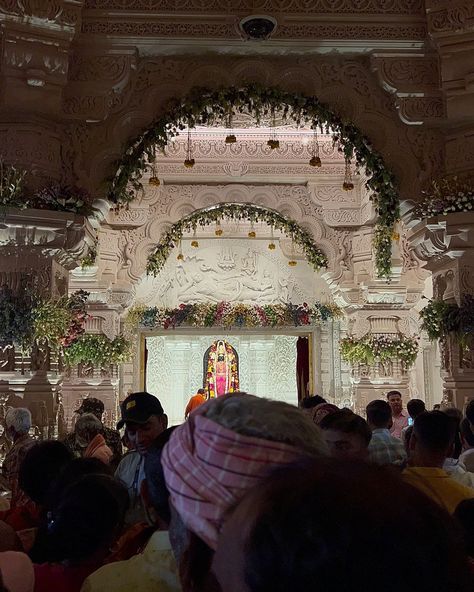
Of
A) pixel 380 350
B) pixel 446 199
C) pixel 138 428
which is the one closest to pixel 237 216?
pixel 380 350

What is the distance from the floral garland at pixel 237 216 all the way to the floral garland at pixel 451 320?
489 centimetres

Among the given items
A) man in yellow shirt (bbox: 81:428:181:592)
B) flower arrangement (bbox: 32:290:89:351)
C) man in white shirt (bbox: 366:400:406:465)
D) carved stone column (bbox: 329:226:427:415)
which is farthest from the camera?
carved stone column (bbox: 329:226:427:415)

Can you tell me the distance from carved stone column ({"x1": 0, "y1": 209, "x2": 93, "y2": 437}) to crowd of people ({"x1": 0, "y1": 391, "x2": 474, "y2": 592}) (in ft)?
12.3

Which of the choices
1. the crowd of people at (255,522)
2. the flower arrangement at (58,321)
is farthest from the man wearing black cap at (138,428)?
the flower arrangement at (58,321)

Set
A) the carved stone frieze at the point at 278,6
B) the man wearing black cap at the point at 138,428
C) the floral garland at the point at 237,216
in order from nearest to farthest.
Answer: the man wearing black cap at the point at 138,428
the carved stone frieze at the point at 278,6
the floral garland at the point at 237,216

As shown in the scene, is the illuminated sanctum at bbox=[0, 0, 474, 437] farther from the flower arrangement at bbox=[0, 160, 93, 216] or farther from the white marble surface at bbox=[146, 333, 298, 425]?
the white marble surface at bbox=[146, 333, 298, 425]

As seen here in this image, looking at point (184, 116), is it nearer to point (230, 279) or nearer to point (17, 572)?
point (17, 572)

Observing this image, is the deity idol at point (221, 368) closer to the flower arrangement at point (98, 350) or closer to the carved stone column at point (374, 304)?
the carved stone column at point (374, 304)

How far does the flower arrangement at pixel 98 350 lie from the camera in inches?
422

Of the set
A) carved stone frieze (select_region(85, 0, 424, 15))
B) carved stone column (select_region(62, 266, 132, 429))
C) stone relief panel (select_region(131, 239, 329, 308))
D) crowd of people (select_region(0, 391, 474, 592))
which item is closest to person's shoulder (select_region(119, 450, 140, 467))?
crowd of people (select_region(0, 391, 474, 592))

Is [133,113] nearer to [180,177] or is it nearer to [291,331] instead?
[180,177]

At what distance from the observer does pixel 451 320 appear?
6.07 metres

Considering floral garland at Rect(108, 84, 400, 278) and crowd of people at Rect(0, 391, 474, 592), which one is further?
floral garland at Rect(108, 84, 400, 278)

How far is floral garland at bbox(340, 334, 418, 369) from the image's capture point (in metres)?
11.2
